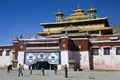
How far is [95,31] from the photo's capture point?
45562mm

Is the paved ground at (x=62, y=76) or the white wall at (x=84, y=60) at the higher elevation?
the white wall at (x=84, y=60)

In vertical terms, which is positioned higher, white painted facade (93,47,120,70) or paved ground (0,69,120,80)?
white painted facade (93,47,120,70)

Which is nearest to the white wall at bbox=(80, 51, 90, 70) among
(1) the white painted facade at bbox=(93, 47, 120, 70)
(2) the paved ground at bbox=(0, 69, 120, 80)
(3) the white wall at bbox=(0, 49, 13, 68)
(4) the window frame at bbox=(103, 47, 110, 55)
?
(1) the white painted facade at bbox=(93, 47, 120, 70)

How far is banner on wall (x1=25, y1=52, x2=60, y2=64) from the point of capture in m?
36.3

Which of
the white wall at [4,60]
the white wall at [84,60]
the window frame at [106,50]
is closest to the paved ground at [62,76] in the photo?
the window frame at [106,50]

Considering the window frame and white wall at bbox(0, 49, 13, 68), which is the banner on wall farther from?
the window frame

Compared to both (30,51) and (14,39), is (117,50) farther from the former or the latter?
(14,39)

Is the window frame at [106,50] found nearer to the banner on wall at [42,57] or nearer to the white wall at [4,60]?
the banner on wall at [42,57]

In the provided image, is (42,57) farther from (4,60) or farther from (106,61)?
(4,60)

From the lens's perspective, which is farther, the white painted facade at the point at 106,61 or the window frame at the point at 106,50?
the window frame at the point at 106,50

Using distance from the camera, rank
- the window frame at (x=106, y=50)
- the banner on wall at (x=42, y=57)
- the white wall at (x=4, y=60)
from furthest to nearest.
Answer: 1. the white wall at (x=4, y=60)
2. the window frame at (x=106, y=50)
3. the banner on wall at (x=42, y=57)

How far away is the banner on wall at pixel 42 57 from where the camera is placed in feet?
119

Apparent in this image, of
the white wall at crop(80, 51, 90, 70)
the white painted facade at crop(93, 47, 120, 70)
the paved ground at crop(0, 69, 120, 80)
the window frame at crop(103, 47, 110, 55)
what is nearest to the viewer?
the paved ground at crop(0, 69, 120, 80)

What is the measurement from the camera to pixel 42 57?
3700 centimetres
